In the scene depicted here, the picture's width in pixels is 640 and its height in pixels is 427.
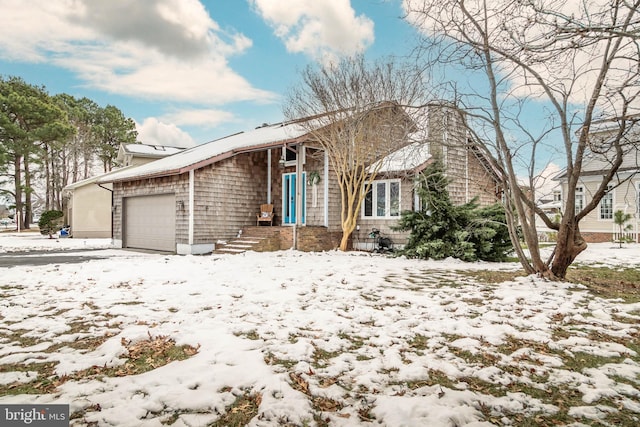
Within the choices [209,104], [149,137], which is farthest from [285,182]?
[149,137]

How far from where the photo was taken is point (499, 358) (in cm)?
320

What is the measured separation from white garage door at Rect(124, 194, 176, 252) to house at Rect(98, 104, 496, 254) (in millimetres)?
38

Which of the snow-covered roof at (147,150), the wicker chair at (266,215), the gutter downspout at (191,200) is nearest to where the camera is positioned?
the gutter downspout at (191,200)

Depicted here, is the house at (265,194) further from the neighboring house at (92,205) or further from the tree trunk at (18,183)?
the tree trunk at (18,183)

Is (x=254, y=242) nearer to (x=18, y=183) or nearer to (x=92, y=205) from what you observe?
(x=92, y=205)

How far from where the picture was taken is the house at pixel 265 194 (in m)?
12.6

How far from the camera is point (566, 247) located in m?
6.48

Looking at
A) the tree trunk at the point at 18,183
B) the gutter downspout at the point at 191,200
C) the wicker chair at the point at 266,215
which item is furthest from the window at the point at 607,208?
the tree trunk at the point at 18,183

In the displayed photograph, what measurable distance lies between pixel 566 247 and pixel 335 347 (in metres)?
5.19

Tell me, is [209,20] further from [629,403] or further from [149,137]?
[149,137]

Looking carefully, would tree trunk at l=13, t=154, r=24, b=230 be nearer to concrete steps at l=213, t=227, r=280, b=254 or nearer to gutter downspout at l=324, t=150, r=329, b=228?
concrete steps at l=213, t=227, r=280, b=254

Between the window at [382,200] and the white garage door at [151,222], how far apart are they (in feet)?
23.4

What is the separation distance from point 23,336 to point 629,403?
5200 mm

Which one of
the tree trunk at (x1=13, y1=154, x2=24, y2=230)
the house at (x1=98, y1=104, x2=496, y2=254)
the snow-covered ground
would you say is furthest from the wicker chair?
the tree trunk at (x1=13, y1=154, x2=24, y2=230)
